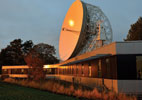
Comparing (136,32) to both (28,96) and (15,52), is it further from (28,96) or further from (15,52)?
(15,52)

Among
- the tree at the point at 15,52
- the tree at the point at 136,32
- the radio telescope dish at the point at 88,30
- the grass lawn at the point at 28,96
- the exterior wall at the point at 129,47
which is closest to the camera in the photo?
the grass lawn at the point at 28,96

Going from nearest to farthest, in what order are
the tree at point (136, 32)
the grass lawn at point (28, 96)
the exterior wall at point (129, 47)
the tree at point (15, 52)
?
the grass lawn at point (28, 96) → the exterior wall at point (129, 47) → the tree at point (136, 32) → the tree at point (15, 52)

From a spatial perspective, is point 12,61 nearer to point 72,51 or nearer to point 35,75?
point 35,75

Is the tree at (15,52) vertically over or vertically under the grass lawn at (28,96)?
over

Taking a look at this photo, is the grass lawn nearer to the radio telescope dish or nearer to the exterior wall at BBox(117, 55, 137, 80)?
the exterior wall at BBox(117, 55, 137, 80)

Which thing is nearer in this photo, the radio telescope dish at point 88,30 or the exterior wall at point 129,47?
the exterior wall at point 129,47

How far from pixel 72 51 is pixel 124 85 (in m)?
12.1

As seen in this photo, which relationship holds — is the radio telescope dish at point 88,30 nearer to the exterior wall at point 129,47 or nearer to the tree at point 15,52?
the exterior wall at point 129,47

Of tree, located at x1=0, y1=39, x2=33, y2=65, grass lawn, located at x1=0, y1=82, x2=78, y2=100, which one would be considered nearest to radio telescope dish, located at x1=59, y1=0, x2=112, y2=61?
grass lawn, located at x1=0, y1=82, x2=78, y2=100

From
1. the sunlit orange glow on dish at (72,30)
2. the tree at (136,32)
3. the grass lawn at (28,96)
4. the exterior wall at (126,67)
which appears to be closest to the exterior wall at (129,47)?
the exterior wall at (126,67)

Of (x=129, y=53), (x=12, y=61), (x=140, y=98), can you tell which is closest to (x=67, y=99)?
(x=140, y=98)

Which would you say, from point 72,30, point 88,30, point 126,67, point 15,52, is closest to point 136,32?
point 72,30

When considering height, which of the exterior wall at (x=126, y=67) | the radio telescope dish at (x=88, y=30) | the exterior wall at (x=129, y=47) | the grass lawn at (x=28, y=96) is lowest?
the grass lawn at (x=28, y=96)

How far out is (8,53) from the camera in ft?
247
